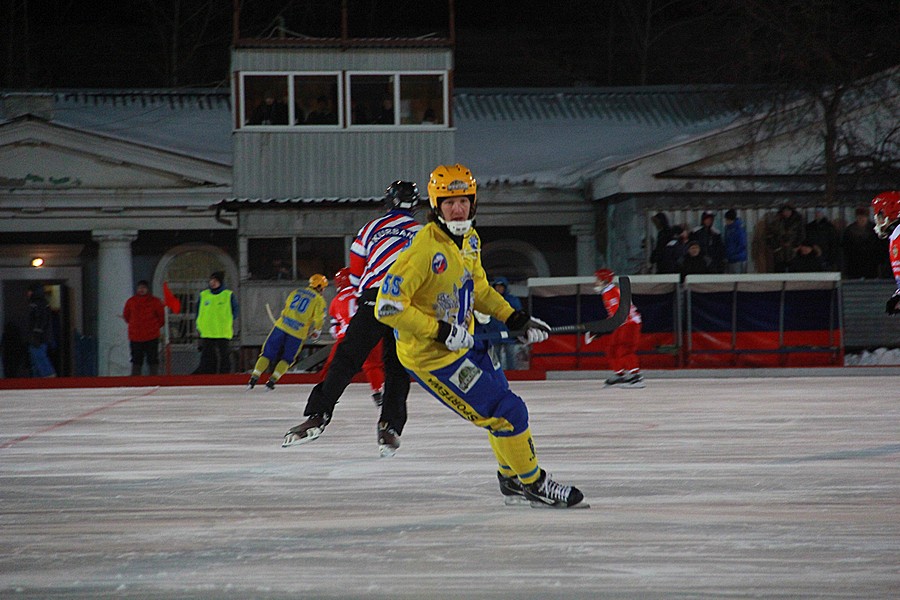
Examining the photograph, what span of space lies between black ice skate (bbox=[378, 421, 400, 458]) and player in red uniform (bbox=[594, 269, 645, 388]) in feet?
23.6

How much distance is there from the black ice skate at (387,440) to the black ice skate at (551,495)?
1.96 m

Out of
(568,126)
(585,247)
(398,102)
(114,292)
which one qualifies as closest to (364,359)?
(398,102)

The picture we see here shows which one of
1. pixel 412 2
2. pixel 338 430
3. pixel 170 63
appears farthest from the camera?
pixel 412 2

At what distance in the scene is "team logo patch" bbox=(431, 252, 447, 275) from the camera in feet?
17.6

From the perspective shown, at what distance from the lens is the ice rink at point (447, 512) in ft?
13.2

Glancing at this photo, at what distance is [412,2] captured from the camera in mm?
38562

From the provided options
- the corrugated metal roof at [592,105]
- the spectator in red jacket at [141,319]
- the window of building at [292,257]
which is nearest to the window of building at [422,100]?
the window of building at [292,257]

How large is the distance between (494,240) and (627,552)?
1887cm

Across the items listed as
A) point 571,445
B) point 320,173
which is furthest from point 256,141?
point 571,445

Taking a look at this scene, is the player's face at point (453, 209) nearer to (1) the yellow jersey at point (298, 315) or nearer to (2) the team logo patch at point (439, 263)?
(2) the team logo patch at point (439, 263)

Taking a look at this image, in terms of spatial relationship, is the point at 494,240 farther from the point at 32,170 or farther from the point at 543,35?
the point at 543,35

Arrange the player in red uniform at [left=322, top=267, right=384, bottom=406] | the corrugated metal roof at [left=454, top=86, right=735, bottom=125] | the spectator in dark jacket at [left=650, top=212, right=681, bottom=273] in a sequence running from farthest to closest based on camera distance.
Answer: the corrugated metal roof at [left=454, top=86, right=735, bottom=125] < the spectator in dark jacket at [left=650, top=212, right=681, bottom=273] < the player in red uniform at [left=322, top=267, right=384, bottom=406]

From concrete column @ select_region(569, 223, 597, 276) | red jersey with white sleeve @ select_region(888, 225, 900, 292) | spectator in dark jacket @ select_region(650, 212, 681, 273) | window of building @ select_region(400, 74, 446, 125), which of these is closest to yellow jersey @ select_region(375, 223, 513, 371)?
red jersey with white sleeve @ select_region(888, 225, 900, 292)

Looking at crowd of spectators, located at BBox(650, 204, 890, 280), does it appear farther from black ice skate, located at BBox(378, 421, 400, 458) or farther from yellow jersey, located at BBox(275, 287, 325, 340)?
black ice skate, located at BBox(378, 421, 400, 458)
